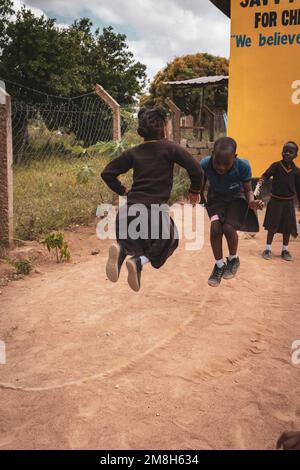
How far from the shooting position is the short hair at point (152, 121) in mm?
3146

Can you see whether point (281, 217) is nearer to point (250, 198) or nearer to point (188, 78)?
point (250, 198)

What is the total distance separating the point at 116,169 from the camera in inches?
134

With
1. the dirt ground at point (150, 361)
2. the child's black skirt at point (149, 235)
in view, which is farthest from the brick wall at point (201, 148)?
the child's black skirt at point (149, 235)

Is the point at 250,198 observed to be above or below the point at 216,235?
above

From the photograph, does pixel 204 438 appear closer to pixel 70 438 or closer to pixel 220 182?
pixel 70 438

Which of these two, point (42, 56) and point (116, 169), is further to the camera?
point (42, 56)

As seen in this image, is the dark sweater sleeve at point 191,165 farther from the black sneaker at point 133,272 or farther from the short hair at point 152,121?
the black sneaker at point 133,272

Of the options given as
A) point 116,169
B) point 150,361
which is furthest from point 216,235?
point 150,361

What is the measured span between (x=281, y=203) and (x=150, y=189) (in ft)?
12.3

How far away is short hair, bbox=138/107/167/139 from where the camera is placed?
10.3 ft

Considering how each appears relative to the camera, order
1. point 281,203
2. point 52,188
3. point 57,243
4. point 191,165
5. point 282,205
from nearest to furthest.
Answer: point 191,165 → point 281,203 → point 282,205 → point 57,243 → point 52,188

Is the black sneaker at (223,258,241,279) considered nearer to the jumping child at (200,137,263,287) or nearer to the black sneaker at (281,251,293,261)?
the jumping child at (200,137,263,287)

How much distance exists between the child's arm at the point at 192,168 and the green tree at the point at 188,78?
2042cm

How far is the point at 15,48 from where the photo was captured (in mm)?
14031
